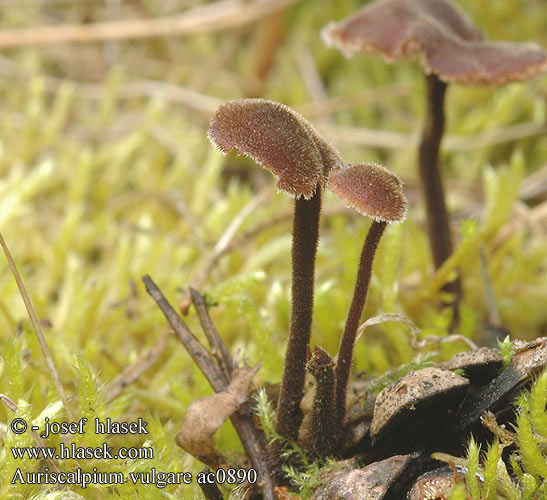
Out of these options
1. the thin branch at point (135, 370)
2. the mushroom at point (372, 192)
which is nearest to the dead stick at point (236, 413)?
the thin branch at point (135, 370)

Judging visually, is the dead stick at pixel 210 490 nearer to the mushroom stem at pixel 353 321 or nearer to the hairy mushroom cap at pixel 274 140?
the mushroom stem at pixel 353 321

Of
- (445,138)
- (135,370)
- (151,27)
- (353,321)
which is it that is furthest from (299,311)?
(151,27)

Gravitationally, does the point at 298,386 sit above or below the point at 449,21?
below

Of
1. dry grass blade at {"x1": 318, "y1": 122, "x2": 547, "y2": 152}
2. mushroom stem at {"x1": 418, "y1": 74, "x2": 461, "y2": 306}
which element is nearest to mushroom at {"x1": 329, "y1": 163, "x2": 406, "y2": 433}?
mushroom stem at {"x1": 418, "y1": 74, "x2": 461, "y2": 306}

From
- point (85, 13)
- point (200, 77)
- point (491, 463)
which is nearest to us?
point (491, 463)

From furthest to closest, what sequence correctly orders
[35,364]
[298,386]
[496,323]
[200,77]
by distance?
[200,77]
[496,323]
[35,364]
[298,386]

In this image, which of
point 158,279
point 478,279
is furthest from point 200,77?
point 478,279

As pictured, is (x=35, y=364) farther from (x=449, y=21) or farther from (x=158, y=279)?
(x=449, y=21)
